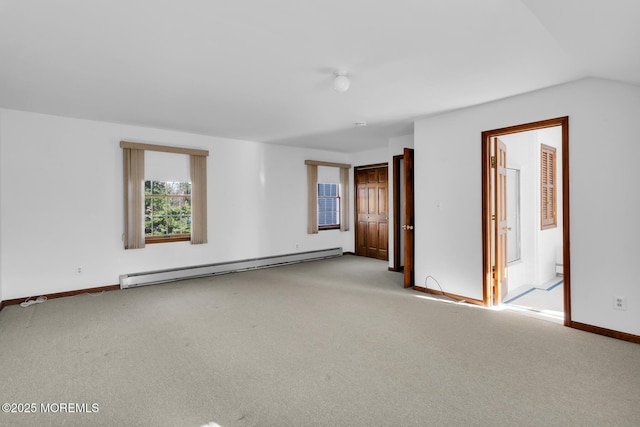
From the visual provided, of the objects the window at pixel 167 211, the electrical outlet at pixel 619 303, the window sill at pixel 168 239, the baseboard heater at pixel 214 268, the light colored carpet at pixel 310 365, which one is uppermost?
the window at pixel 167 211

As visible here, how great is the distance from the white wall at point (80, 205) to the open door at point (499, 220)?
439 centimetres

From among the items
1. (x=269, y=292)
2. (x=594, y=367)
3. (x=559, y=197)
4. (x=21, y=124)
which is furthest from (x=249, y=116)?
(x=559, y=197)

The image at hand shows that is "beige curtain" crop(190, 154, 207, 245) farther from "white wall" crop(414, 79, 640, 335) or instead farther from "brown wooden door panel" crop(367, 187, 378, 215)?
"white wall" crop(414, 79, 640, 335)

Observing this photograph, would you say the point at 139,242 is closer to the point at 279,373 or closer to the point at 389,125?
the point at 279,373

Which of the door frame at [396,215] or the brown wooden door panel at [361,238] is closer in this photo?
the door frame at [396,215]

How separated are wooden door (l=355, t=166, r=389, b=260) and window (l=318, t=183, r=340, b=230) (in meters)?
0.53

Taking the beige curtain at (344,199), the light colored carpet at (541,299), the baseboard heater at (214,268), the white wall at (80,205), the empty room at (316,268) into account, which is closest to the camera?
the empty room at (316,268)

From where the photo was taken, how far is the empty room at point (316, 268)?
2.14 metres

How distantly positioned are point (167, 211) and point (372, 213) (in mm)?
4430

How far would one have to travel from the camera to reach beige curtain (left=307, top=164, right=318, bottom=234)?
7.36 meters

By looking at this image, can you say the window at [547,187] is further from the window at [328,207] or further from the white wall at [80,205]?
the white wall at [80,205]

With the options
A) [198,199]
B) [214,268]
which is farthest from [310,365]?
[198,199]

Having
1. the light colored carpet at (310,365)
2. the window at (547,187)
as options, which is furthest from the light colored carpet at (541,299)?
the window at (547,187)

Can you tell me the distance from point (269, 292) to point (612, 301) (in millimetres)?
3933
